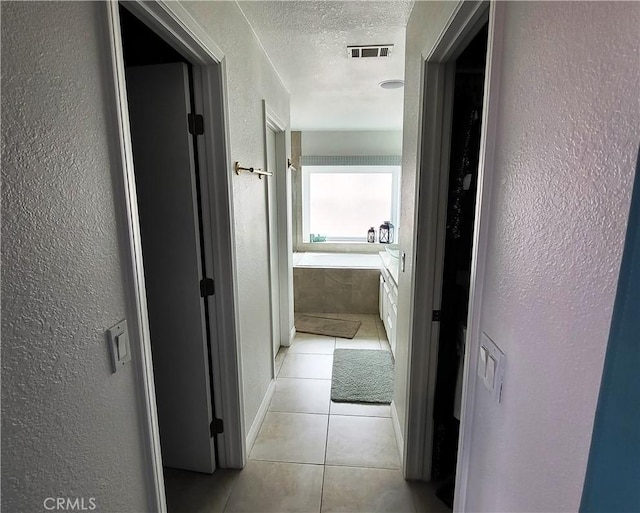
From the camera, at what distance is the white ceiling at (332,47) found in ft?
5.72

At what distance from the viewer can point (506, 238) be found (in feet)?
2.65

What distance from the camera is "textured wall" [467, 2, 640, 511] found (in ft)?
1.60

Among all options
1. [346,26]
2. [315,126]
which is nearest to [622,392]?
[346,26]

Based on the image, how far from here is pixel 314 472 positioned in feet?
6.24

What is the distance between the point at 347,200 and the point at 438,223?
3524 millimetres

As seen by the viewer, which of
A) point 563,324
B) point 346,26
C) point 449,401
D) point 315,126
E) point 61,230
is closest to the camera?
point 563,324

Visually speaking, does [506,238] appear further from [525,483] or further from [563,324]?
[525,483]

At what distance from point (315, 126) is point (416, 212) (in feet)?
10.9

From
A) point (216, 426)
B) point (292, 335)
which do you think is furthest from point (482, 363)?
point (292, 335)

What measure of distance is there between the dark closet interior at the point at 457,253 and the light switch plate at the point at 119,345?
52.5 inches

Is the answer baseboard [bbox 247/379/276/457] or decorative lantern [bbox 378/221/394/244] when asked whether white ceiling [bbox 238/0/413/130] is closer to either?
decorative lantern [bbox 378/221/394/244]

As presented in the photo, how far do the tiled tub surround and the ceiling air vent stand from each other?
8.03 ft

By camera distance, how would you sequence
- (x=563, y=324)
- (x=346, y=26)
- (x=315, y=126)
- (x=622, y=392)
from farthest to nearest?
(x=315, y=126)
(x=346, y=26)
(x=563, y=324)
(x=622, y=392)

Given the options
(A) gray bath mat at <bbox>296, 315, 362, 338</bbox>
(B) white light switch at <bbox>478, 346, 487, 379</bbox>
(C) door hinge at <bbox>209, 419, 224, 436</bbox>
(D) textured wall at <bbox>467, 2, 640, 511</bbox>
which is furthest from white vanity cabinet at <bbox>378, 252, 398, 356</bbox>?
(D) textured wall at <bbox>467, 2, 640, 511</bbox>
